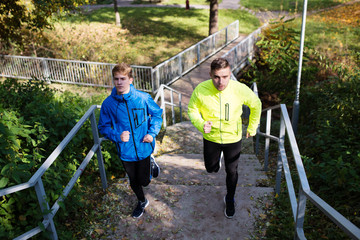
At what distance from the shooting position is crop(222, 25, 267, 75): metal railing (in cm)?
1331

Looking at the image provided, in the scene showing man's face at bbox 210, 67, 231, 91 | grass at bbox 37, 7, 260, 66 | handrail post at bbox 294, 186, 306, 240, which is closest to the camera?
handrail post at bbox 294, 186, 306, 240

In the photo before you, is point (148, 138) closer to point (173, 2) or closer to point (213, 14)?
point (213, 14)

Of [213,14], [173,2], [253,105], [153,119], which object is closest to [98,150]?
[153,119]

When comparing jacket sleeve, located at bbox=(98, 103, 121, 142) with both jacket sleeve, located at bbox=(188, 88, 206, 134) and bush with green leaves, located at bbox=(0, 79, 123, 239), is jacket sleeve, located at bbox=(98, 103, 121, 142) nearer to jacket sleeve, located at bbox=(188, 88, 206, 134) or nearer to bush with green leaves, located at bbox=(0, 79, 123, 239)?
bush with green leaves, located at bbox=(0, 79, 123, 239)

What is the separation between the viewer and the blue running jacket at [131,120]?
10.6 ft

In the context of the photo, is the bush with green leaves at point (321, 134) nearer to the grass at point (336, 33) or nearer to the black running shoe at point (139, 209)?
the grass at point (336, 33)

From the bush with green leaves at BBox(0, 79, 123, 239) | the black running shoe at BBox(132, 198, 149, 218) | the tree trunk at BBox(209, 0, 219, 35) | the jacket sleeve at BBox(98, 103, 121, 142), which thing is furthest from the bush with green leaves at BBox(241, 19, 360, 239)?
the tree trunk at BBox(209, 0, 219, 35)

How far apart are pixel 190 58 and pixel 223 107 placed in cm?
1108

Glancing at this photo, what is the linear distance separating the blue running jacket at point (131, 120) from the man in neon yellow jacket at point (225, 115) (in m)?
0.47

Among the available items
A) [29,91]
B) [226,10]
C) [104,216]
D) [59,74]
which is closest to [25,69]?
[59,74]

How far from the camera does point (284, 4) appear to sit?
25.2 meters

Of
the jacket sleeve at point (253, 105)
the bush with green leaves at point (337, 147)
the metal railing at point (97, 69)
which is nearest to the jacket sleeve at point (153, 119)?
the jacket sleeve at point (253, 105)

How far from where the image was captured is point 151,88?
487 inches

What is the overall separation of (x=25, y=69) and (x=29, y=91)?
30.1ft
